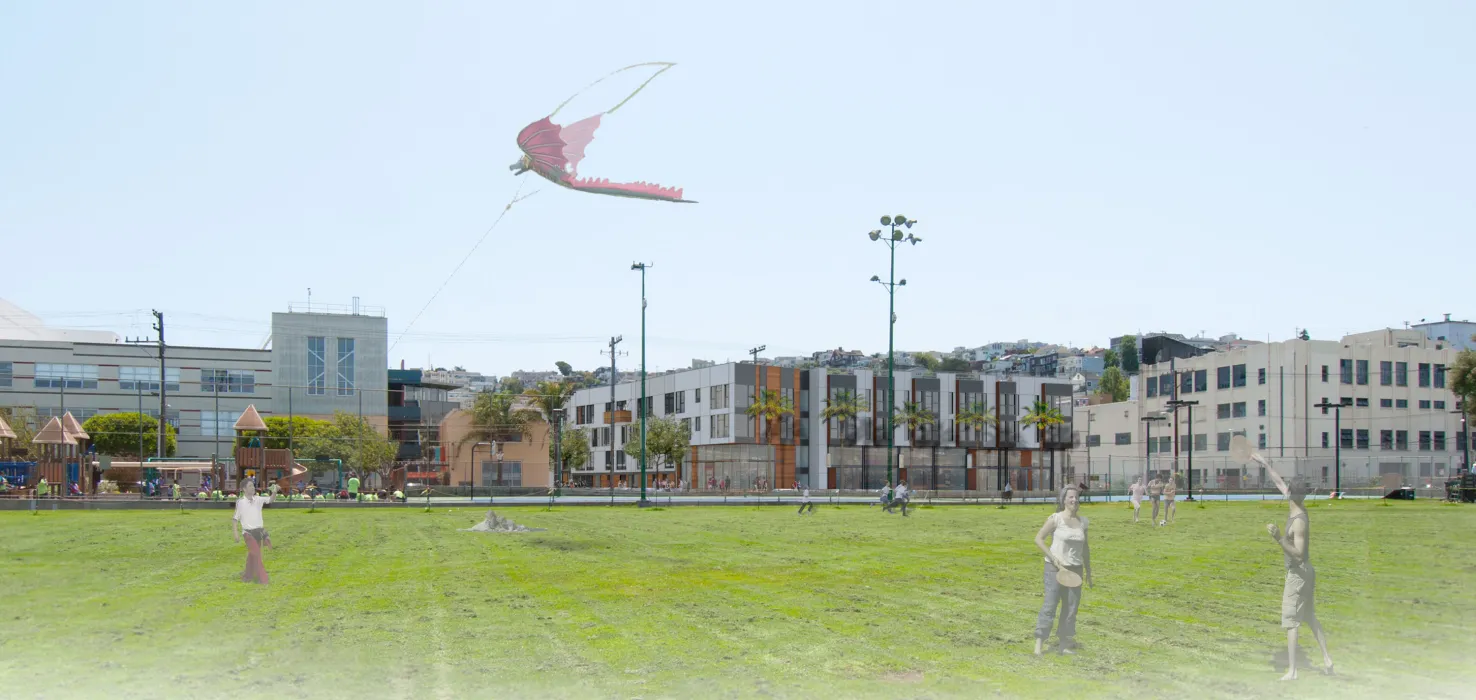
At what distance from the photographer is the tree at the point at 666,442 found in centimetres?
11175

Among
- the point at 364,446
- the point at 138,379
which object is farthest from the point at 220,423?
the point at 364,446

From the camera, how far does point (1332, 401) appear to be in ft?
344

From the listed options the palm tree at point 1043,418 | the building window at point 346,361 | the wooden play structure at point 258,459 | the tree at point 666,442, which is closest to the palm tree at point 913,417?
the palm tree at point 1043,418

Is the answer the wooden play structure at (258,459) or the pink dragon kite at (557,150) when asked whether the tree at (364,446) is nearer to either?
the wooden play structure at (258,459)

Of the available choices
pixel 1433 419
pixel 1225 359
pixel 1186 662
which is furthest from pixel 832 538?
pixel 1433 419

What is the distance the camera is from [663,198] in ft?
66.5

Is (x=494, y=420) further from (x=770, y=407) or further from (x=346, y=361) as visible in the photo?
(x=770, y=407)

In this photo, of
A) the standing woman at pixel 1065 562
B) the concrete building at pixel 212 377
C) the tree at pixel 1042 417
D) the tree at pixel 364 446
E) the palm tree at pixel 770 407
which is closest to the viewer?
the standing woman at pixel 1065 562

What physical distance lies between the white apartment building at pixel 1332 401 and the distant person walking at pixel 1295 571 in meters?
94.3

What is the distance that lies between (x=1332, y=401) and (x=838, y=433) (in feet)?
147

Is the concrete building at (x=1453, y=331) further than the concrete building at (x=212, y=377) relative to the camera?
Yes

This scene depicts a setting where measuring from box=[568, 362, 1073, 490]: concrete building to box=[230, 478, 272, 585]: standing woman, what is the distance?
290ft

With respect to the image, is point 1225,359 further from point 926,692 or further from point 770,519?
point 926,692

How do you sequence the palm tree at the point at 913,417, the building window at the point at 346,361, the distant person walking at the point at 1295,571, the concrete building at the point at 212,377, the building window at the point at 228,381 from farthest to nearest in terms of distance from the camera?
the palm tree at the point at 913,417, the building window at the point at 346,361, the building window at the point at 228,381, the concrete building at the point at 212,377, the distant person walking at the point at 1295,571
